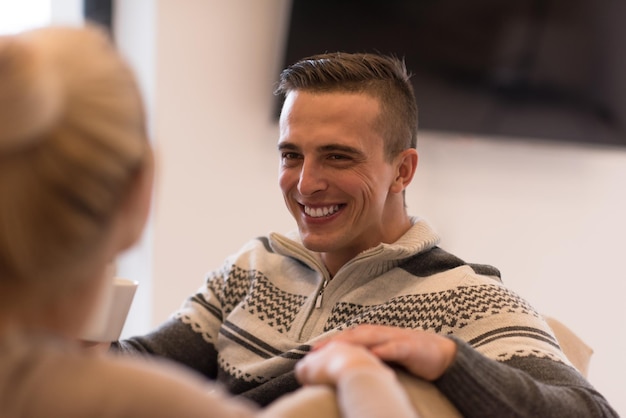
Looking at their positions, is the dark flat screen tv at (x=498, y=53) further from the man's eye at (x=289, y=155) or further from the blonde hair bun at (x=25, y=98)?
the blonde hair bun at (x=25, y=98)

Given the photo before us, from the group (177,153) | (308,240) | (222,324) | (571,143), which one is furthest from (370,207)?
(571,143)

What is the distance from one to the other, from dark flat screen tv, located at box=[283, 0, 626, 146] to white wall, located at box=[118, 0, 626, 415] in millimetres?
90

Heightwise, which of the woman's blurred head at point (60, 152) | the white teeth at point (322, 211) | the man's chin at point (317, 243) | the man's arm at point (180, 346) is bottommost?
the man's arm at point (180, 346)

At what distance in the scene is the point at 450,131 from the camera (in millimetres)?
3455

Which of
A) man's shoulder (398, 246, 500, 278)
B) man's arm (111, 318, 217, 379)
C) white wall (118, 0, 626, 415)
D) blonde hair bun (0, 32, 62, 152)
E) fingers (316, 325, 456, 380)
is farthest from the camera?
white wall (118, 0, 626, 415)

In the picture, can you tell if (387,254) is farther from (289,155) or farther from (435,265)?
(289,155)

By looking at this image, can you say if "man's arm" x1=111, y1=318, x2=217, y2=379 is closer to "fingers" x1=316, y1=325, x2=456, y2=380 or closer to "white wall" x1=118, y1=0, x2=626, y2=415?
"fingers" x1=316, y1=325, x2=456, y2=380

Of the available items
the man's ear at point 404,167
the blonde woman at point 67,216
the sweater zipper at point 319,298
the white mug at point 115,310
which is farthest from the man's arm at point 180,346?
the blonde woman at point 67,216

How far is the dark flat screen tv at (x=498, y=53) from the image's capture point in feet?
10.8

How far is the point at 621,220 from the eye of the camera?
12.0 ft

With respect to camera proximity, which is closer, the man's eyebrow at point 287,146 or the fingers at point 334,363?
the fingers at point 334,363

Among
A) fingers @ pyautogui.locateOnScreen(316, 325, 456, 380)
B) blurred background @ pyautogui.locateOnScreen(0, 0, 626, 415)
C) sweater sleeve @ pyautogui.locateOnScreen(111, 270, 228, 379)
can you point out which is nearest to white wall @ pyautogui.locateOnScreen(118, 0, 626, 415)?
blurred background @ pyautogui.locateOnScreen(0, 0, 626, 415)

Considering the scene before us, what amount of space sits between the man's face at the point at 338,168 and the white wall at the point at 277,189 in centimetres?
140

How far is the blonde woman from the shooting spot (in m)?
0.76
